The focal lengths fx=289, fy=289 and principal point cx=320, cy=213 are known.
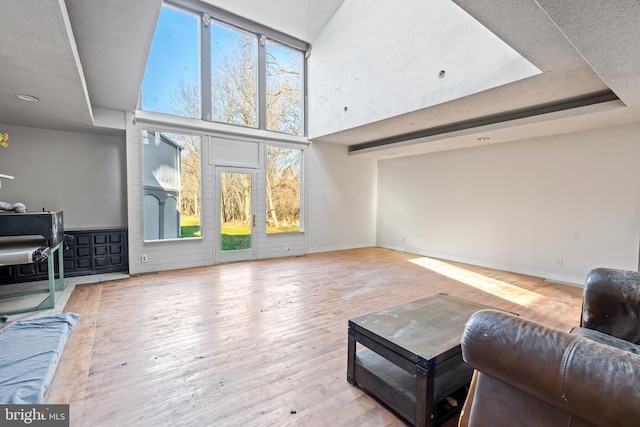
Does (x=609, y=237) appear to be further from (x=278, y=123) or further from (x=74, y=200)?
(x=74, y=200)

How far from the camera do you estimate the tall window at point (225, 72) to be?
5.29 meters

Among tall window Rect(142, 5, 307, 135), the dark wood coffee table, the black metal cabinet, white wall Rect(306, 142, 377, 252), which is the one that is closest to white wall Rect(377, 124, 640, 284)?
white wall Rect(306, 142, 377, 252)

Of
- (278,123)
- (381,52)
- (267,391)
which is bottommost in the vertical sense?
(267,391)

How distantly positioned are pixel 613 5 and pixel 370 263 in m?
5.02

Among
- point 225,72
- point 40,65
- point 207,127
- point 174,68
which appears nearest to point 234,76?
point 225,72

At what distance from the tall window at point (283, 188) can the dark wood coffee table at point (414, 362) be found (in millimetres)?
4652

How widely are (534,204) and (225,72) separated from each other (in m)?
6.53

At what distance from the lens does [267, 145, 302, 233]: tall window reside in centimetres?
656

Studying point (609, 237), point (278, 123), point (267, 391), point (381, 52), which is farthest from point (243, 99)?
point (609, 237)

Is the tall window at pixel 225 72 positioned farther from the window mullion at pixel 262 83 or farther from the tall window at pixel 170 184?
the tall window at pixel 170 184

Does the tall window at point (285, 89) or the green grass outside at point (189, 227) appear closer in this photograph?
the green grass outside at point (189, 227)

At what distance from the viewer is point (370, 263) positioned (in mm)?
6133

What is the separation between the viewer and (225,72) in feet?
19.7

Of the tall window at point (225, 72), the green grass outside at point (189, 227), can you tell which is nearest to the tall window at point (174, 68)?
the tall window at point (225, 72)
